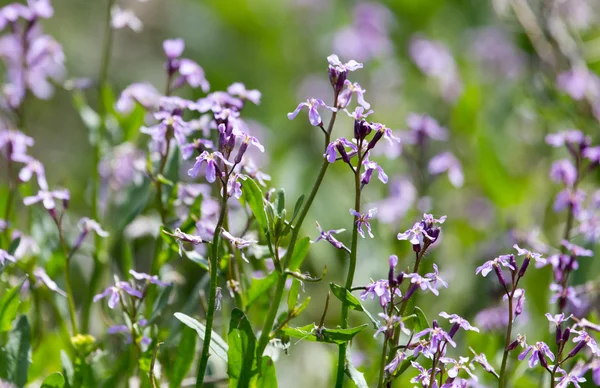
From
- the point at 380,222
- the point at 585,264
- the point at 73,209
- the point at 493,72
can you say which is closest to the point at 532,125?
the point at 493,72

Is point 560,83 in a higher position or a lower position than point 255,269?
higher

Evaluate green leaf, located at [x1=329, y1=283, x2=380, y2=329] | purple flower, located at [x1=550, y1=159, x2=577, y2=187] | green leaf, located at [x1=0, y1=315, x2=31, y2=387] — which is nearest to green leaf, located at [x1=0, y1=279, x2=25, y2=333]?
green leaf, located at [x1=0, y1=315, x2=31, y2=387]

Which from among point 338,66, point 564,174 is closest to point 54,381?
point 338,66

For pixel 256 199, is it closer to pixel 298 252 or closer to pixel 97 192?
pixel 298 252

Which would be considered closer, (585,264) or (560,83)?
(585,264)

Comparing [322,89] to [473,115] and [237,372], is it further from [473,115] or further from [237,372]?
[237,372]
